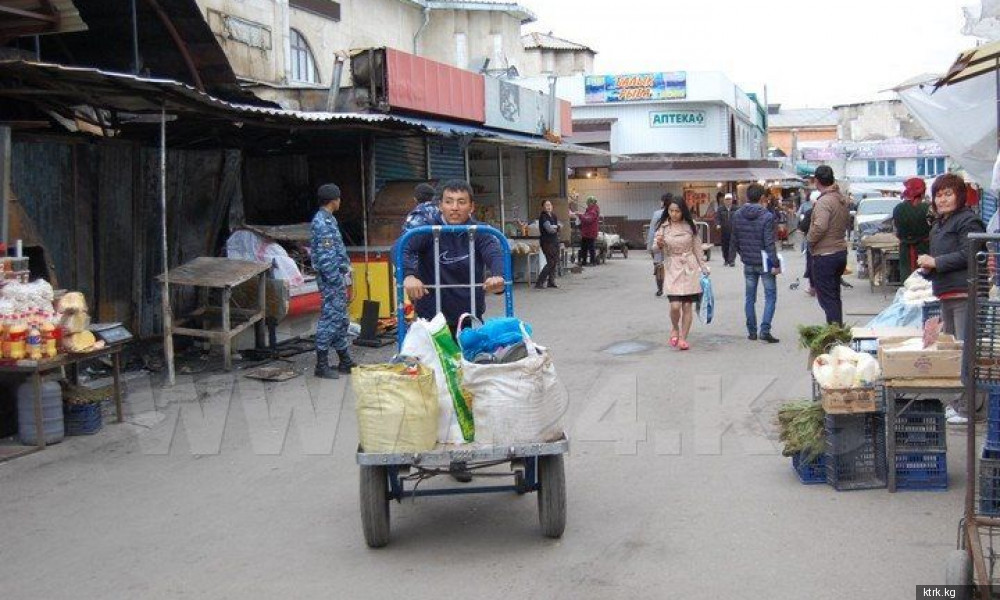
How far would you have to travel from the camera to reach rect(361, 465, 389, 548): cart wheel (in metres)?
5.11

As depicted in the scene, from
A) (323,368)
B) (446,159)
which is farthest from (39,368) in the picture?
(446,159)

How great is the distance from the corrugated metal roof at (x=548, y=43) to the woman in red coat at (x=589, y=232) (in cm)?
2534

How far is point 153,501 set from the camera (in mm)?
6465

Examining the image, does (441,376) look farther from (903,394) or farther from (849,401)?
(903,394)

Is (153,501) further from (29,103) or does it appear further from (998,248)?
(29,103)

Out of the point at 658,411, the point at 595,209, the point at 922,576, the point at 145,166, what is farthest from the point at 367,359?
the point at 595,209

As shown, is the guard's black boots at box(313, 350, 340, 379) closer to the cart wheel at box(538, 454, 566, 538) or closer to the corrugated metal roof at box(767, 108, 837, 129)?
the cart wheel at box(538, 454, 566, 538)

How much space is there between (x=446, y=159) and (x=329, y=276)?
30.7 feet

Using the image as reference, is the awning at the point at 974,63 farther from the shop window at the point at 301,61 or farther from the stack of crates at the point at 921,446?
the shop window at the point at 301,61

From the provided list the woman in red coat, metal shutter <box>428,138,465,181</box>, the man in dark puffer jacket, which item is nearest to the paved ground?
the man in dark puffer jacket

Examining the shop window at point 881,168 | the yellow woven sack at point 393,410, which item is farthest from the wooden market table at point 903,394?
the shop window at point 881,168

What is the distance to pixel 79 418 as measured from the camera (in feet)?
26.7

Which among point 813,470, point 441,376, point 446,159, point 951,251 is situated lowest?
point 813,470

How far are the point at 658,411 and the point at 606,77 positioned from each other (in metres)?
30.3
